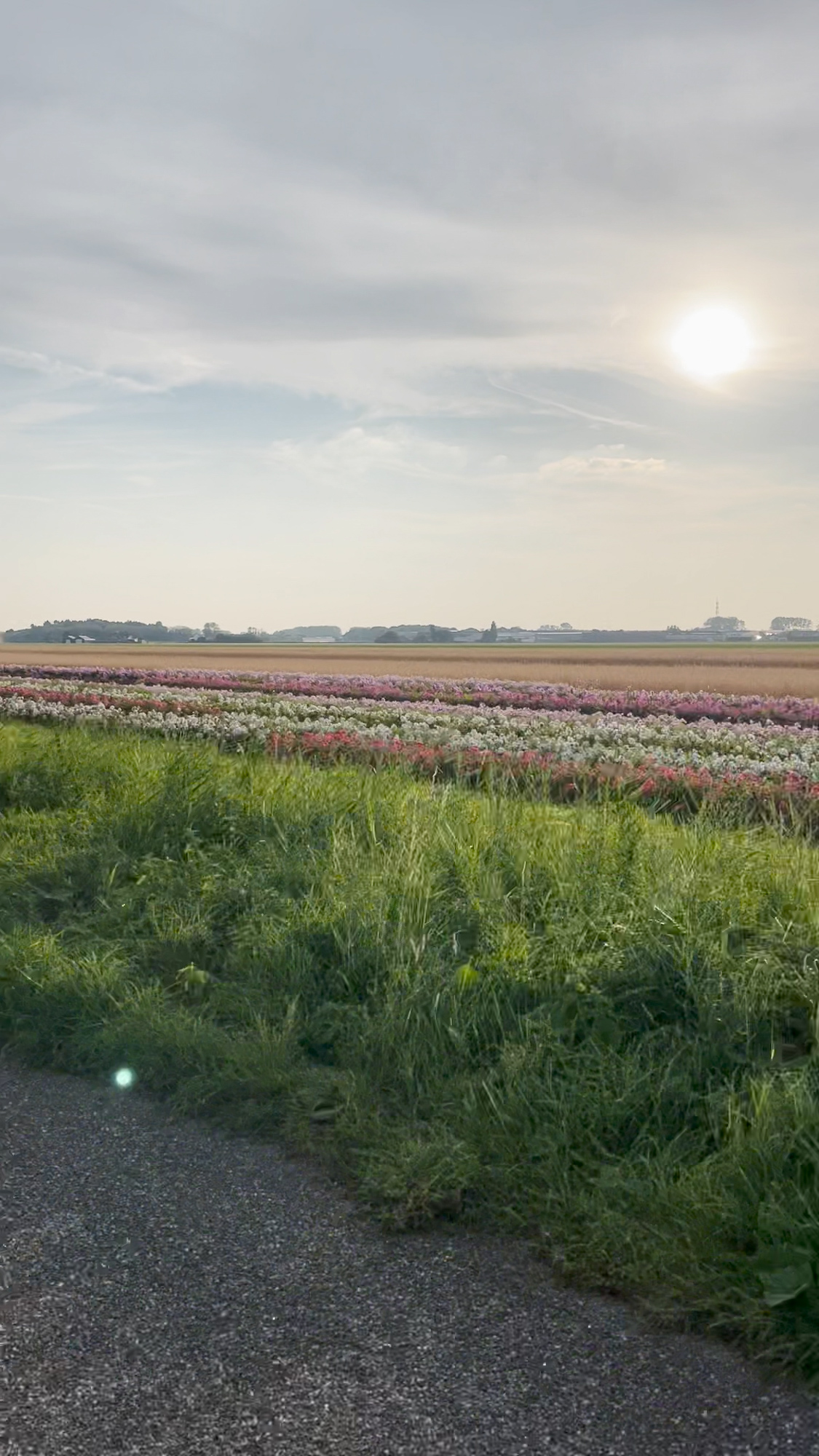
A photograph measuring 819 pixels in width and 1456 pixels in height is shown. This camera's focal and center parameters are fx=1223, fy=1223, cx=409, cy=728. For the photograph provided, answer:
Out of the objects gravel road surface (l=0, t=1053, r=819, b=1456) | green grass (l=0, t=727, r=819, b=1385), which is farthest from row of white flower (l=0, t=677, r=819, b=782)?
gravel road surface (l=0, t=1053, r=819, b=1456)

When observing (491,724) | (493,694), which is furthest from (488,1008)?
(493,694)

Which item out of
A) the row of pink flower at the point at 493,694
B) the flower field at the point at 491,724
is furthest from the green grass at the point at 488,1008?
the row of pink flower at the point at 493,694

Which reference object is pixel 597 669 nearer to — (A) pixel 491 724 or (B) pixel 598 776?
(A) pixel 491 724

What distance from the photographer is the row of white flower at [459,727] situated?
14.4 metres

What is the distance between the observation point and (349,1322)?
3.52m

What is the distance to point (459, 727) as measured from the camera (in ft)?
60.4

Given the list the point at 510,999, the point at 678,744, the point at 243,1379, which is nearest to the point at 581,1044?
the point at 510,999

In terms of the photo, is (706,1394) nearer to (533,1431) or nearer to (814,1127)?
(533,1431)

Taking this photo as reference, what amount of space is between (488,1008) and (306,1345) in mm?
2052

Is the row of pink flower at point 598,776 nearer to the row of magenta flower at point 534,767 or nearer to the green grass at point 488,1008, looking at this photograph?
the row of magenta flower at point 534,767

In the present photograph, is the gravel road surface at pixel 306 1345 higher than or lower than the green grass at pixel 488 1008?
lower

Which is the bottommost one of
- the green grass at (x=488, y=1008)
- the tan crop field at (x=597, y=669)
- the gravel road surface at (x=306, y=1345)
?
the gravel road surface at (x=306, y=1345)

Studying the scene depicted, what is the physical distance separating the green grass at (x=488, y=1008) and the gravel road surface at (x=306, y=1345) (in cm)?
19

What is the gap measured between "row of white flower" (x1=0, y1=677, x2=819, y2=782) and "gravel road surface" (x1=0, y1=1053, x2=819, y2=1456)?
9198 millimetres
